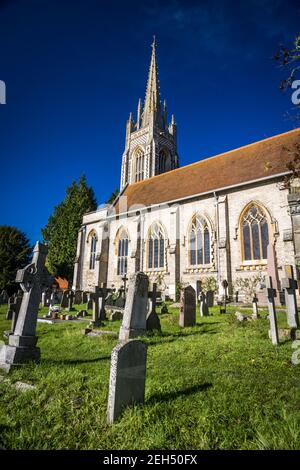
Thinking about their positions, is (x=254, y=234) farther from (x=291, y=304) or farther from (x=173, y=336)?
(x=173, y=336)

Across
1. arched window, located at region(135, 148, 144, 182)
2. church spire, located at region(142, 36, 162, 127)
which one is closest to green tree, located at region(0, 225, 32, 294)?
arched window, located at region(135, 148, 144, 182)

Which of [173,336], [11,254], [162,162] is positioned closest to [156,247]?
[173,336]

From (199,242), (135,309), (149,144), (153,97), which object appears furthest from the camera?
(153,97)

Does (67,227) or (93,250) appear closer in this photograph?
(93,250)

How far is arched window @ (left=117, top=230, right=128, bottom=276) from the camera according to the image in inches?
874

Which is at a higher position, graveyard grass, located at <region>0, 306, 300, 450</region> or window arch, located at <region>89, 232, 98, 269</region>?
window arch, located at <region>89, 232, 98, 269</region>

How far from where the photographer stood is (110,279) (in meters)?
22.6

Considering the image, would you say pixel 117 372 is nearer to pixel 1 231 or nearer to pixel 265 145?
pixel 265 145

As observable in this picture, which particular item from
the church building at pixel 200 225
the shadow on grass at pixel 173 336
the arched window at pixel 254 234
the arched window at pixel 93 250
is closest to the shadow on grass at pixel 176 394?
the shadow on grass at pixel 173 336

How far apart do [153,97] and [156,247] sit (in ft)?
105

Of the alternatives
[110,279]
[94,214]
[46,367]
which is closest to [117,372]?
[46,367]

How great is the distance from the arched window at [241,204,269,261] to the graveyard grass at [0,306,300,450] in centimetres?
1096

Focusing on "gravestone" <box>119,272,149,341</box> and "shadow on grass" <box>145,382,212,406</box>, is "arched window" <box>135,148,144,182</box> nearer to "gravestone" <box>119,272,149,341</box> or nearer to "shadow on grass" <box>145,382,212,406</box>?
"gravestone" <box>119,272,149,341</box>

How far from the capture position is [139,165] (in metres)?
37.7
